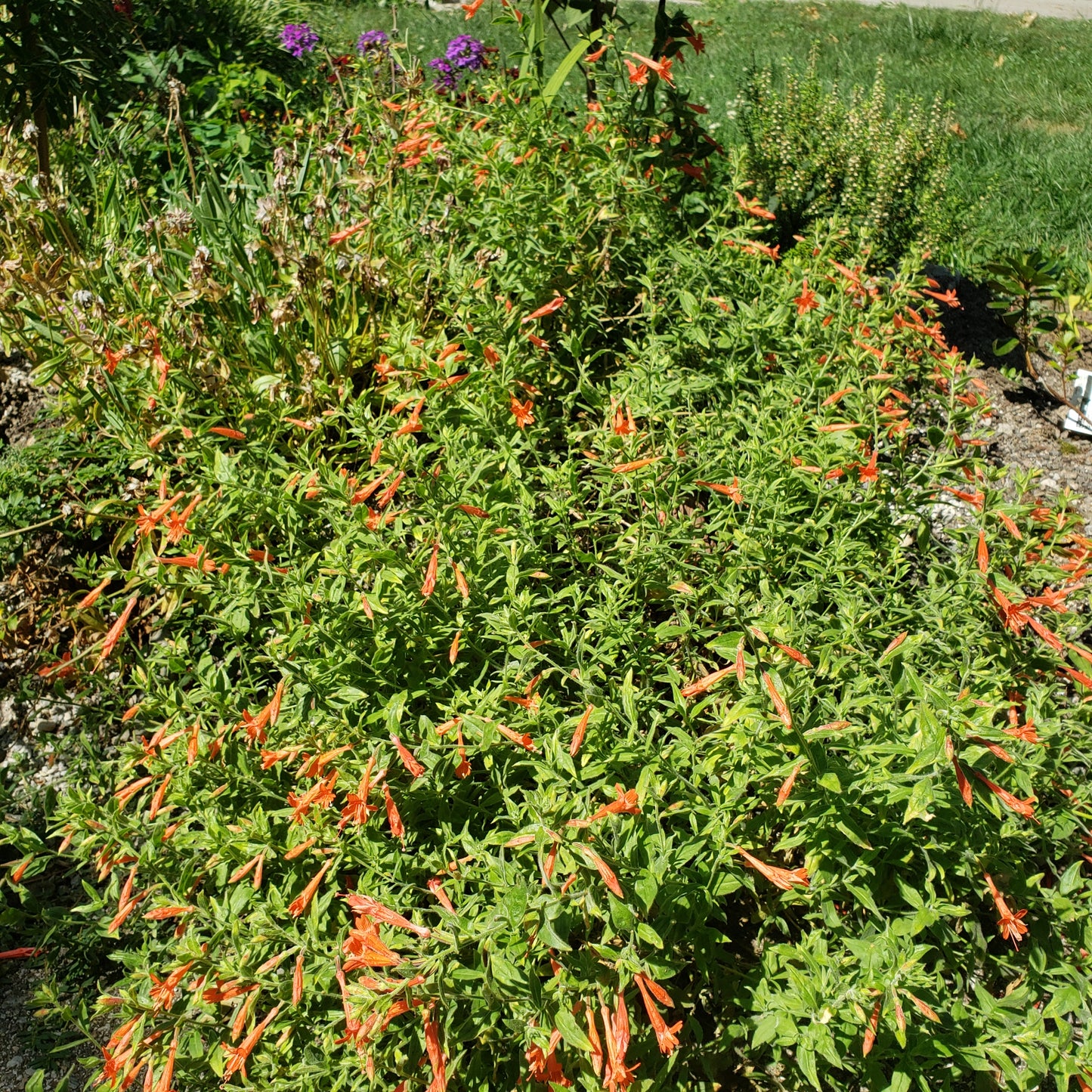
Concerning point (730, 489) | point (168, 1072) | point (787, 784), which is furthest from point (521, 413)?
point (168, 1072)

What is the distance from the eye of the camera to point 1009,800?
1545mm

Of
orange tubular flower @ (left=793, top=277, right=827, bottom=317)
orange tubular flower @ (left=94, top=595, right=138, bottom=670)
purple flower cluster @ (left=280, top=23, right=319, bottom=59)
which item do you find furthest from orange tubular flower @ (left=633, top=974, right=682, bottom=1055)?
purple flower cluster @ (left=280, top=23, right=319, bottom=59)

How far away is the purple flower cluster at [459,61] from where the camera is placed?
480 cm

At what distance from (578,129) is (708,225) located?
67cm

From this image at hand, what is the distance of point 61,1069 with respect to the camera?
6.93 feet

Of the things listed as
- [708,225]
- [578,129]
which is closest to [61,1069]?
→ [708,225]

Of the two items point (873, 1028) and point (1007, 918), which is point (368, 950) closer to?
point (873, 1028)

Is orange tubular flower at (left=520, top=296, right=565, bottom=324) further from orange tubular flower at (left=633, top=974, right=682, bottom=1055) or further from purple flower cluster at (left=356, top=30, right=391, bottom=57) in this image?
purple flower cluster at (left=356, top=30, right=391, bottom=57)

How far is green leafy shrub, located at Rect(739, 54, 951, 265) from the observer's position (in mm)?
3941

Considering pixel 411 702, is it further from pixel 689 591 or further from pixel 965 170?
pixel 965 170

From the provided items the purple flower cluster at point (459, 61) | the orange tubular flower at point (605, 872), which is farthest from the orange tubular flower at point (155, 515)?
the purple flower cluster at point (459, 61)

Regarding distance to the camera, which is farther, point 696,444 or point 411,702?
point 696,444

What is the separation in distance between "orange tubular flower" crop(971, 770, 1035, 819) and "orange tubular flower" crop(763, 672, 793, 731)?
36 centimetres

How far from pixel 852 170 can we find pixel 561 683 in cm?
311
